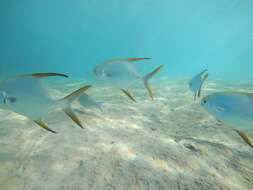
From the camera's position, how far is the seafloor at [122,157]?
1.83 m

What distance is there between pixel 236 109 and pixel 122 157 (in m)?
1.46

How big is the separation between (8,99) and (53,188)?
1.01 meters

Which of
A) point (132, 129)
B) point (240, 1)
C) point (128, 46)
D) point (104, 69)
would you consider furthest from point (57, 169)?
point (128, 46)

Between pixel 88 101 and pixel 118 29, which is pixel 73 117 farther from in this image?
pixel 118 29

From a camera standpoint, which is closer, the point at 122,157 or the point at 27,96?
the point at 27,96

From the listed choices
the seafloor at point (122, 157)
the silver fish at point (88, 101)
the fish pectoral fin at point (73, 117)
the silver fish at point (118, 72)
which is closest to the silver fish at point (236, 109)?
the seafloor at point (122, 157)

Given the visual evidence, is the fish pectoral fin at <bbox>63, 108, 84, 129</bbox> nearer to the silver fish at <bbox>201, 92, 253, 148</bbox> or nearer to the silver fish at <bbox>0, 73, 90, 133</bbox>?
the silver fish at <bbox>0, 73, 90, 133</bbox>

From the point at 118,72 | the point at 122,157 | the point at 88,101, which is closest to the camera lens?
the point at 122,157

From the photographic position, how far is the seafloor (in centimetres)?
183

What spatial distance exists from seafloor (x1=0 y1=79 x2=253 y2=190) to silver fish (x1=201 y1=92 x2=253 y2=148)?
0.65 metres

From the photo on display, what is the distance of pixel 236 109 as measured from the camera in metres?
1.81

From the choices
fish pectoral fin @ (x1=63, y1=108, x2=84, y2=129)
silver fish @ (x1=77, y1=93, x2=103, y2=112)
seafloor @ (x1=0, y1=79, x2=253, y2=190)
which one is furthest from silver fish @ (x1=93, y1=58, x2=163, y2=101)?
silver fish @ (x1=77, y1=93, x2=103, y2=112)

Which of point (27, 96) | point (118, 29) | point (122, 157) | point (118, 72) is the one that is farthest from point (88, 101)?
point (118, 29)

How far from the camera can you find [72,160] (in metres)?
2.20
